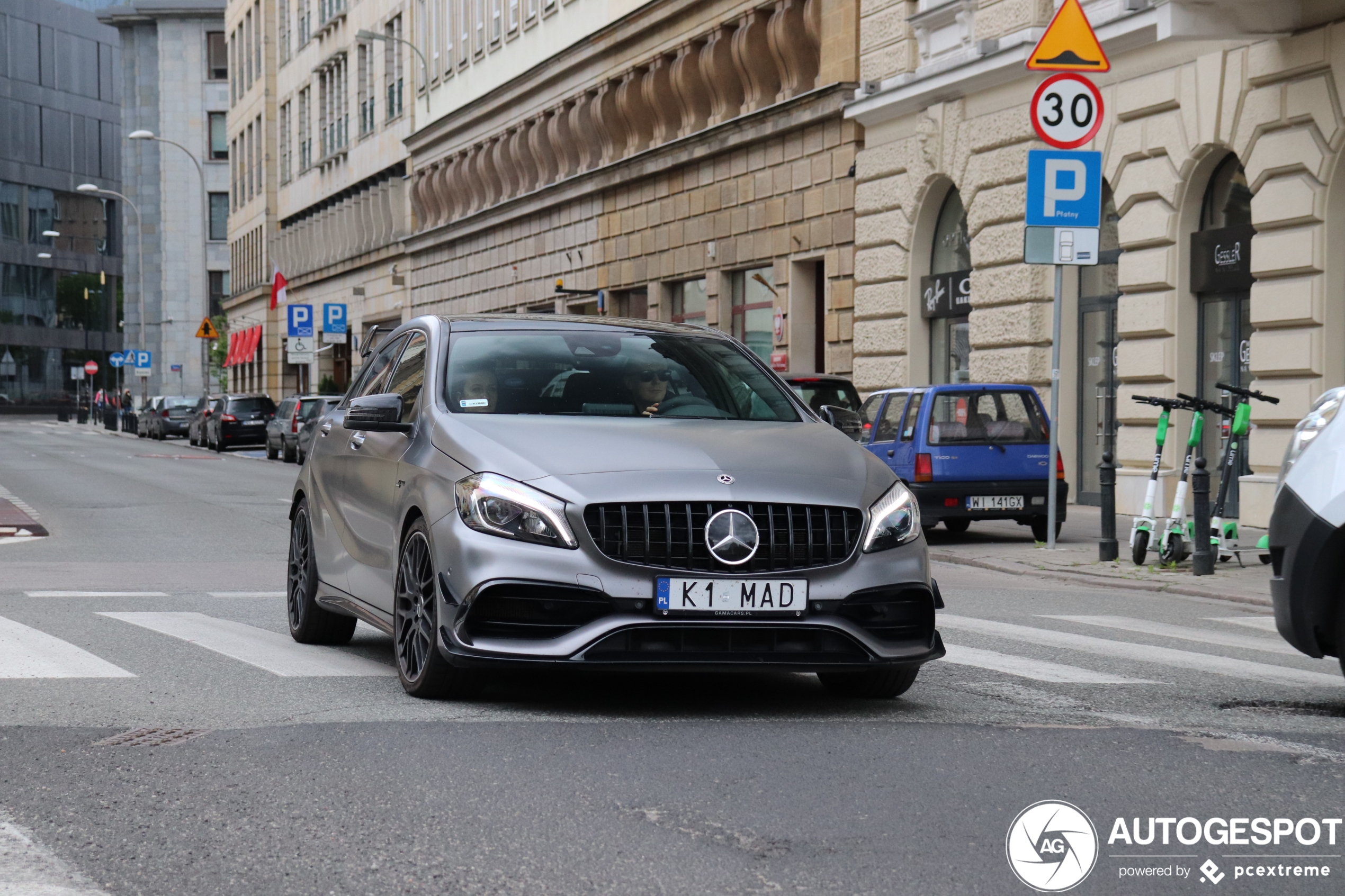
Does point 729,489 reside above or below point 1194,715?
above

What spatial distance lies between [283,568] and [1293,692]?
8.74 metres

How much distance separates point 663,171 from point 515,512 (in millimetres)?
29862

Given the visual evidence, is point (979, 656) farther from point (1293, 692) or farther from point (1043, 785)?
point (1043, 785)

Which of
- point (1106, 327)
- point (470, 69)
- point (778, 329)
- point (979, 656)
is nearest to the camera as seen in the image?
point (979, 656)

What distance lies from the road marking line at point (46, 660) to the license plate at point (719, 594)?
8.50 feet

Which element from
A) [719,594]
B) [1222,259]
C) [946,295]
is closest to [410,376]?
[719,594]

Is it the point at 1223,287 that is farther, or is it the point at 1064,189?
the point at 1223,287

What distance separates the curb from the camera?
501 inches

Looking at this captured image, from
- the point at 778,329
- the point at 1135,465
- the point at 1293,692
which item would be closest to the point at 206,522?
the point at 1135,465

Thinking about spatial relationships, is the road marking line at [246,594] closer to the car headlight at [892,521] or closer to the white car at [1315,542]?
the car headlight at [892,521]

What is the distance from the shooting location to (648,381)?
7852 millimetres

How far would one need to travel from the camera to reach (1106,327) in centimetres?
2297

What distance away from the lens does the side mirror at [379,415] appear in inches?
303

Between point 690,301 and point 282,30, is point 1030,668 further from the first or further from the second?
point 282,30
